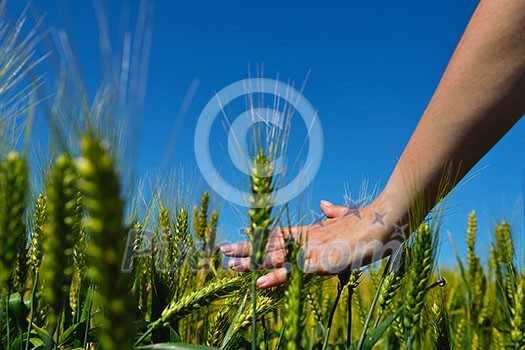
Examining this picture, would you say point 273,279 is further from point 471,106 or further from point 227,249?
point 471,106

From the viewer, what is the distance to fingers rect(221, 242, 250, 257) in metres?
1.78

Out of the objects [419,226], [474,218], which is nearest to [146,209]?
[419,226]

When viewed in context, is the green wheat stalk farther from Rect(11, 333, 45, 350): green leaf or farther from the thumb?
the thumb

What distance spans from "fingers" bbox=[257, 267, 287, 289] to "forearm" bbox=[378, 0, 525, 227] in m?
0.37

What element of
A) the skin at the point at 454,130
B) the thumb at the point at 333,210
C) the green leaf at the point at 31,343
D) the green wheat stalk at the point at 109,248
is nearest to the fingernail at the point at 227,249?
the skin at the point at 454,130

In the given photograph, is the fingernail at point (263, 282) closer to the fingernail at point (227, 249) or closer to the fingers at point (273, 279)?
the fingers at point (273, 279)

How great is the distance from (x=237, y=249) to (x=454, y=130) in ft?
2.55

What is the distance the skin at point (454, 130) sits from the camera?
151 cm

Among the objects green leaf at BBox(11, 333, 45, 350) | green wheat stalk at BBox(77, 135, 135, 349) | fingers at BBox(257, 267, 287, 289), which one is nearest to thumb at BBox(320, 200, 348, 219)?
fingers at BBox(257, 267, 287, 289)

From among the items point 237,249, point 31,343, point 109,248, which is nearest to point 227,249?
point 237,249

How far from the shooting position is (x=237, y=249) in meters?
1.83

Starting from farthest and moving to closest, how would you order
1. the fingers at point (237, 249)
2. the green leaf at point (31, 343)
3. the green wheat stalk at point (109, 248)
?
1. the fingers at point (237, 249)
2. the green leaf at point (31, 343)
3. the green wheat stalk at point (109, 248)

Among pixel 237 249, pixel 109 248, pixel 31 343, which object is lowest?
pixel 31 343

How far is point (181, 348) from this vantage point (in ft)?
3.20
